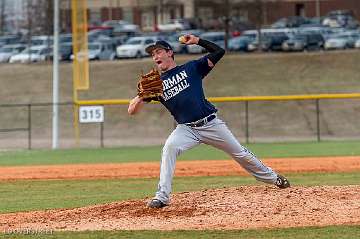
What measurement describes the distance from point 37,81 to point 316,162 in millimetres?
28213

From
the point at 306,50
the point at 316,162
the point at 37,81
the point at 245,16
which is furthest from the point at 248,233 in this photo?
the point at 245,16

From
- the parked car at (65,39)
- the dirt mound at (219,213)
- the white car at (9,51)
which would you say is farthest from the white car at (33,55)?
the dirt mound at (219,213)

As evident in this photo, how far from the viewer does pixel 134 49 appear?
52219 mm

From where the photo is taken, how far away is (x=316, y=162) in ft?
69.4

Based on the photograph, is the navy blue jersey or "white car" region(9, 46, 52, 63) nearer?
the navy blue jersey

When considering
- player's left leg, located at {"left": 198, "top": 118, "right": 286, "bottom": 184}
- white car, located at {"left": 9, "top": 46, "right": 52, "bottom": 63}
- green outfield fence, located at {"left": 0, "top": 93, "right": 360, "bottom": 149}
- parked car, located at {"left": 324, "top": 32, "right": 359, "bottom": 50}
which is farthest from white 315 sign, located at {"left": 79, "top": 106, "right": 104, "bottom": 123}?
white car, located at {"left": 9, "top": 46, "right": 52, "bottom": 63}

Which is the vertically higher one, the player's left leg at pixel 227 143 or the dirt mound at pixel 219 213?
the player's left leg at pixel 227 143

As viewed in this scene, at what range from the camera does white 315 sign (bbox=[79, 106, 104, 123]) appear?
3095 cm

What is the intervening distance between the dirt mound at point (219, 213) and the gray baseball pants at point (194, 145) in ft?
1.03

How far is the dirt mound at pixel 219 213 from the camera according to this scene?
10266 millimetres

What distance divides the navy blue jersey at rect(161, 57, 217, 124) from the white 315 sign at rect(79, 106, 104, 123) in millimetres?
19789

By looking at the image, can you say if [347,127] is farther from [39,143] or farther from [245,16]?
[245,16]

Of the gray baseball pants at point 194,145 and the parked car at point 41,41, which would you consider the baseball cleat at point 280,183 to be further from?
the parked car at point 41,41

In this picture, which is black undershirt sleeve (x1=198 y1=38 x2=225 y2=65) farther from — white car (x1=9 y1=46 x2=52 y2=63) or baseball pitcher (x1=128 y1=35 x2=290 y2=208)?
white car (x1=9 y1=46 x2=52 y2=63)
